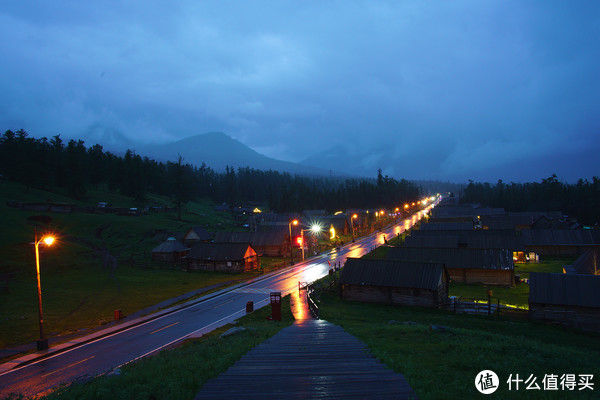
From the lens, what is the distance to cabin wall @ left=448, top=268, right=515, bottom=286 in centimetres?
4547

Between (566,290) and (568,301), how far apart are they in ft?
3.87

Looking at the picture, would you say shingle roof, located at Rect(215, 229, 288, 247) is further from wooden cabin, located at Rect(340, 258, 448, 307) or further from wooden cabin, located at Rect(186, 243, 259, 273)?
wooden cabin, located at Rect(340, 258, 448, 307)

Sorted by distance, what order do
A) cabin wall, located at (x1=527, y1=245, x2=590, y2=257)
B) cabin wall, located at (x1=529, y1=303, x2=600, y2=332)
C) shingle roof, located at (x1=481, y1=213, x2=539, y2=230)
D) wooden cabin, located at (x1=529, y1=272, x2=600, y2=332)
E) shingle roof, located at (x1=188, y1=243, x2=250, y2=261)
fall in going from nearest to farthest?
cabin wall, located at (x1=529, y1=303, x2=600, y2=332)
wooden cabin, located at (x1=529, y1=272, x2=600, y2=332)
shingle roof, located at (x1=188, y1=243, x2=250, y2=261)
cabin wall, located at (x1=527, y1=245, x2=590, y2=257)
shingle roof, located at (x1=481, y1=213, x2=539, y2=230)

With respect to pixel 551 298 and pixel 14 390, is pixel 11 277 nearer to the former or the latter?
pixel 14 390

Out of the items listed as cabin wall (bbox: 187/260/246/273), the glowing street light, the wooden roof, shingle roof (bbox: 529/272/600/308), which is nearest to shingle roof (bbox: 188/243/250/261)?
cabin wall (bbox: 187/260/246/273)

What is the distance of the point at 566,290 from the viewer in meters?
30.0

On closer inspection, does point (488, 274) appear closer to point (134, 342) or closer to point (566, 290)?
point (566, 290)

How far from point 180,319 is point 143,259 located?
38582 millimetres

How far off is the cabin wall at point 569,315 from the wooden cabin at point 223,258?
4072 cm

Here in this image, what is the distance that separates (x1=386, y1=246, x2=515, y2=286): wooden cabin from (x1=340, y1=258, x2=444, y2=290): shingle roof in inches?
427

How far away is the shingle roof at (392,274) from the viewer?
112ft

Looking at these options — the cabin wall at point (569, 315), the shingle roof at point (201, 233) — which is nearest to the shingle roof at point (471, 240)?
the cabin wall at point (569, 315)

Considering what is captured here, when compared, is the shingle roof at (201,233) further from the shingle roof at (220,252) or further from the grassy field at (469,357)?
the grassy field at (469,357)

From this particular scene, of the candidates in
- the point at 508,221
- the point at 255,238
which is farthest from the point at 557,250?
the point at 255,238
